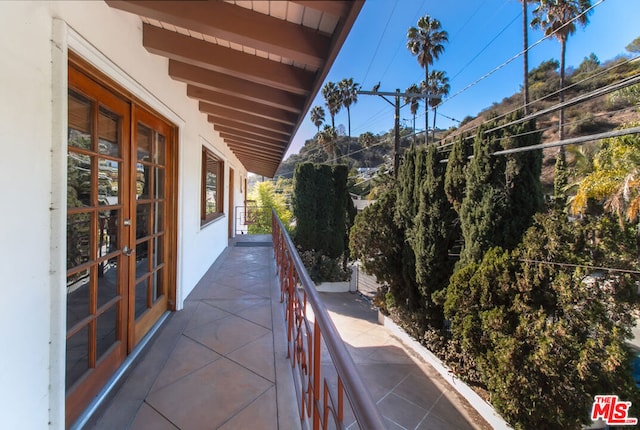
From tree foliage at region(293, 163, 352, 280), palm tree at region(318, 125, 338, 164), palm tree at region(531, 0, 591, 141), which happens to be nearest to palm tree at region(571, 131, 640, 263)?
tree foliage at region(293, 163, 352, 280)

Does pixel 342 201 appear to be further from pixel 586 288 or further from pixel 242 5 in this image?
pixel 242 5

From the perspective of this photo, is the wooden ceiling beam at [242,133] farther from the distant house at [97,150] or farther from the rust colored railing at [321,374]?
the rust colored railing at [321,374]

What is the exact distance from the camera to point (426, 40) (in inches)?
754

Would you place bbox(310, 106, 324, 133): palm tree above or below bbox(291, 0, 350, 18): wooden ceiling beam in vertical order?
above

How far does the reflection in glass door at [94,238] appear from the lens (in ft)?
4.79

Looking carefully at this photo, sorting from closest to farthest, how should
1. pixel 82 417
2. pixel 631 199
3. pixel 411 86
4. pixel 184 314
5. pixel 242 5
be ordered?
1. pixel 242 5
2. pixel 82 417
3. pixel 184 314
4. pixel 631 199
5. pixel 411 86

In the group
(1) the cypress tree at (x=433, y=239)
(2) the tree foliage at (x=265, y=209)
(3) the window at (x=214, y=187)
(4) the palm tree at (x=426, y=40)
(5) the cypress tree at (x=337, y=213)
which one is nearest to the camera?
(3) the window at (x=214, y=187)

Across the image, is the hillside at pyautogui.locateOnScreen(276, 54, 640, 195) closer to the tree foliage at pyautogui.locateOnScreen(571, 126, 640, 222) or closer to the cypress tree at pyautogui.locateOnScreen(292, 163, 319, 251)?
the cypress tree at pyautogui.locateOnScreen(292, 163, 319, 251)

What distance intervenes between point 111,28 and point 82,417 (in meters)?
2.04

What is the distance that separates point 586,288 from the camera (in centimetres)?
344

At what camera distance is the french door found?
148cm

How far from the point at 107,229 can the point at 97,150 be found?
0.48 m

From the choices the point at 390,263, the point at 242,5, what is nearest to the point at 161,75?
the point at 242,5

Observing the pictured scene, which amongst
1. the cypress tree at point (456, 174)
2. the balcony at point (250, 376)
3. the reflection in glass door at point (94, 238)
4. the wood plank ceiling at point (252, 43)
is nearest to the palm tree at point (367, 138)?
the cypress tree at point (456, 174)
